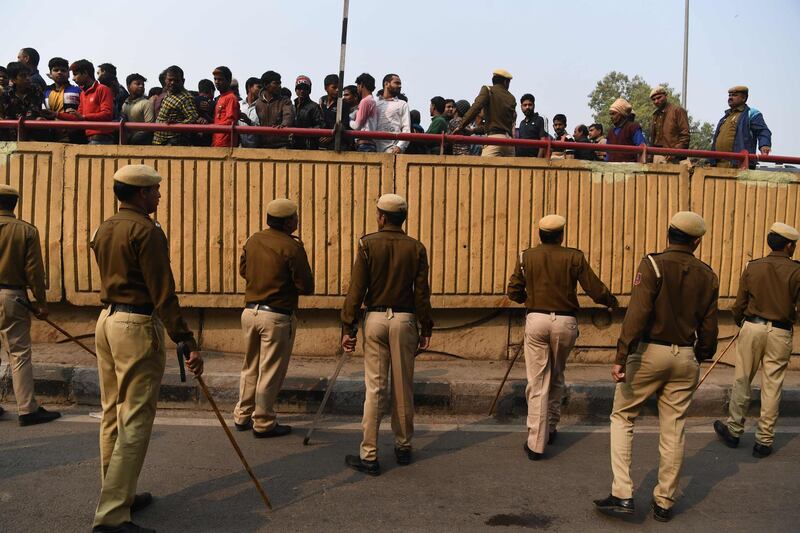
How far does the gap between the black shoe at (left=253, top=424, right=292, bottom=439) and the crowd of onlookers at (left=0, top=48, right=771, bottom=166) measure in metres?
3.31

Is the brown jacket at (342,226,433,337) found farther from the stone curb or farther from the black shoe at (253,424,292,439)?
the stone curb

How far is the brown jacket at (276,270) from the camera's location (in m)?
5.93

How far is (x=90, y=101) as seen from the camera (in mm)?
8586

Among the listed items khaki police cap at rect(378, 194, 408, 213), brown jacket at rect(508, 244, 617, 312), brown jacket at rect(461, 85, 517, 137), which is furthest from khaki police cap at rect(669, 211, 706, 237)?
brown jacket at rect(461, 85, 517, 137)

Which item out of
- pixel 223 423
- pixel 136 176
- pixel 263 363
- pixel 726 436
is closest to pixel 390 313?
pixel 263 363

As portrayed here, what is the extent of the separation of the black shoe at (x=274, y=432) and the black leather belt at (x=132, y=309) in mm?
2092

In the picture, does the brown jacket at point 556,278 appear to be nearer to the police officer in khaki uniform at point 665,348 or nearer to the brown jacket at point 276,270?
the police officer in khaki uniform at point 665,348

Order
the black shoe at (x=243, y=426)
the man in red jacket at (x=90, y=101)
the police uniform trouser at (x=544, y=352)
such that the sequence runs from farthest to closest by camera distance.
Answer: the man in red jacket at (x=90, y=101) < the black shoe at (x=243, y=426) < the police uniform trouser at (x=544, y=352)

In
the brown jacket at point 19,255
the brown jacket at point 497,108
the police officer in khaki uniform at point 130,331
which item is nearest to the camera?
the police officer in khaki uniform at point 130,331

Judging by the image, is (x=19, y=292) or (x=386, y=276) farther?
(x=19, y=292)

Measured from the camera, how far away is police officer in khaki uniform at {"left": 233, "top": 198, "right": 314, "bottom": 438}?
19.5ft

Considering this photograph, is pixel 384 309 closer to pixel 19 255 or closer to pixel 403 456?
pixel 403 456

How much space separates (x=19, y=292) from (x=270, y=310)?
215 centimetres

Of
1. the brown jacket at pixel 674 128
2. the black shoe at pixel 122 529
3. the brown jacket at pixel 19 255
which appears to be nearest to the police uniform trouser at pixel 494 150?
the brown jacket at pixel 674 128
